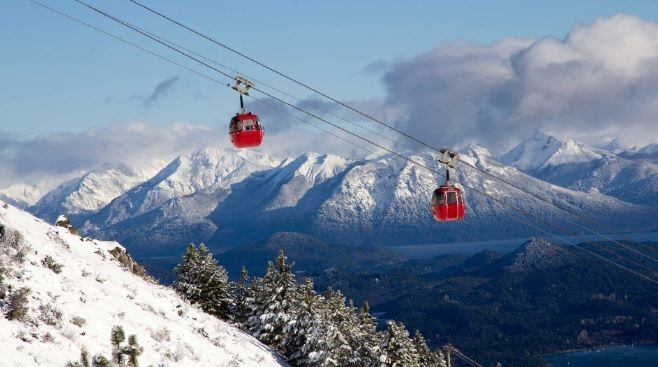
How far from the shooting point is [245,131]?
38.0m

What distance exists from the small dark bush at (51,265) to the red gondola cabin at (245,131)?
11.0m

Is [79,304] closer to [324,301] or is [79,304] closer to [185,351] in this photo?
[185,351]

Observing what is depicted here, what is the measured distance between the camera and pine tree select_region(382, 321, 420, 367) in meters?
63.8

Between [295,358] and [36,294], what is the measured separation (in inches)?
1172

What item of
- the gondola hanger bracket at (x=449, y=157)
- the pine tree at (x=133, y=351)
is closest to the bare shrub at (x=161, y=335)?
the pine tree at (x=133, y=351)

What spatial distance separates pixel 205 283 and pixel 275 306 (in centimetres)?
1156

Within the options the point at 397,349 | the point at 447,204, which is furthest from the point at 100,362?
the point at 397,349

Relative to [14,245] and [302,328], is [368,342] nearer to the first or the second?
[302,328]

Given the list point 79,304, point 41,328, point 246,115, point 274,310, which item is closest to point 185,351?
point 79,304

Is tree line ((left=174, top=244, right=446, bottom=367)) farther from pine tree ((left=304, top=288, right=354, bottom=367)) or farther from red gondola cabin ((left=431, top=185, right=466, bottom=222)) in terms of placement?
red gondola cabin ((left=431, top=185, right=466, bottom=222))

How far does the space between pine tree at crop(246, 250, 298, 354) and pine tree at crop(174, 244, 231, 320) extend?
664 centimetres

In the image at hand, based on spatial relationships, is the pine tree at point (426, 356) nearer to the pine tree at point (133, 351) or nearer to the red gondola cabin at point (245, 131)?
the red gondola cabin at point (245, 131)

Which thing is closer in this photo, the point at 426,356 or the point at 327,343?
the point at 327,343

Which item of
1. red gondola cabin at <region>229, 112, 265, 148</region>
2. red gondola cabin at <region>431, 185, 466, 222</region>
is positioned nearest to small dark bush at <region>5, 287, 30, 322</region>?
red gondola cabin at <region>229, 112, 265, 148</region>
